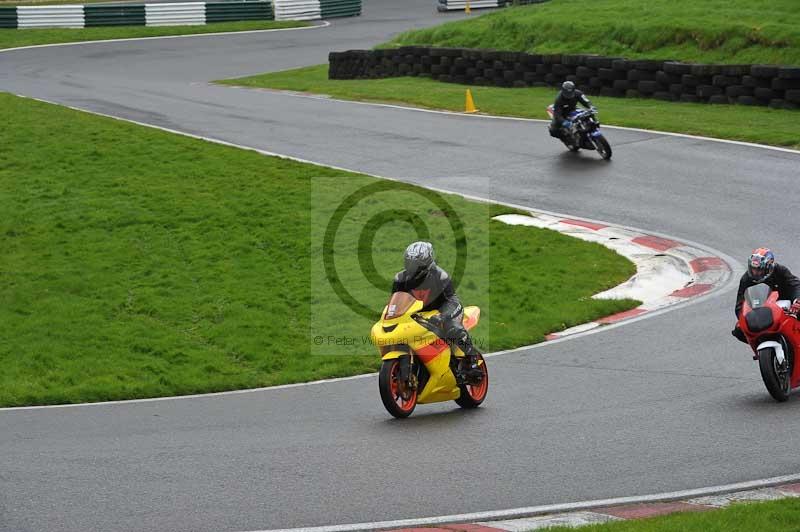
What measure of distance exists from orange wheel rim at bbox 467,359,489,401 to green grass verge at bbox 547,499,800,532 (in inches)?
137

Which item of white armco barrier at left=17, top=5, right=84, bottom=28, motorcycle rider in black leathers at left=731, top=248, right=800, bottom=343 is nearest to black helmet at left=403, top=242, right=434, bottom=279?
motorcycle rider in black leathers at left=731, top=248, right=800, bottom=343

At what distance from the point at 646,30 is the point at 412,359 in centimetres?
2330

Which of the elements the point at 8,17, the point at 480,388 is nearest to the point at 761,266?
the point at 480,388

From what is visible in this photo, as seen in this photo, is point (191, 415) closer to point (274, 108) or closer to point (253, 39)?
point (274, 108)

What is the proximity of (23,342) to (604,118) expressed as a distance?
15.5m

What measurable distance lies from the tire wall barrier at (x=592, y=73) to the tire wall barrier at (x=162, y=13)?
55.2 feet

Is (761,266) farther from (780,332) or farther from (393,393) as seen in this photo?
(393,393)

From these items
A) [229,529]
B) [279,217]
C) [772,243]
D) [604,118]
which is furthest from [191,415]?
[604,118]

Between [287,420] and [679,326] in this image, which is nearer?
[287,420]

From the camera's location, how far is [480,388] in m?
10.9

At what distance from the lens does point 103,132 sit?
24.2m

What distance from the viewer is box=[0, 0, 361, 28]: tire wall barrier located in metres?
48.5

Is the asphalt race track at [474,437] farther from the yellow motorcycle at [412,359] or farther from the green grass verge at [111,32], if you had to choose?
the green grass verge at [111,32]

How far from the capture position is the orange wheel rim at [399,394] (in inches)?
401
